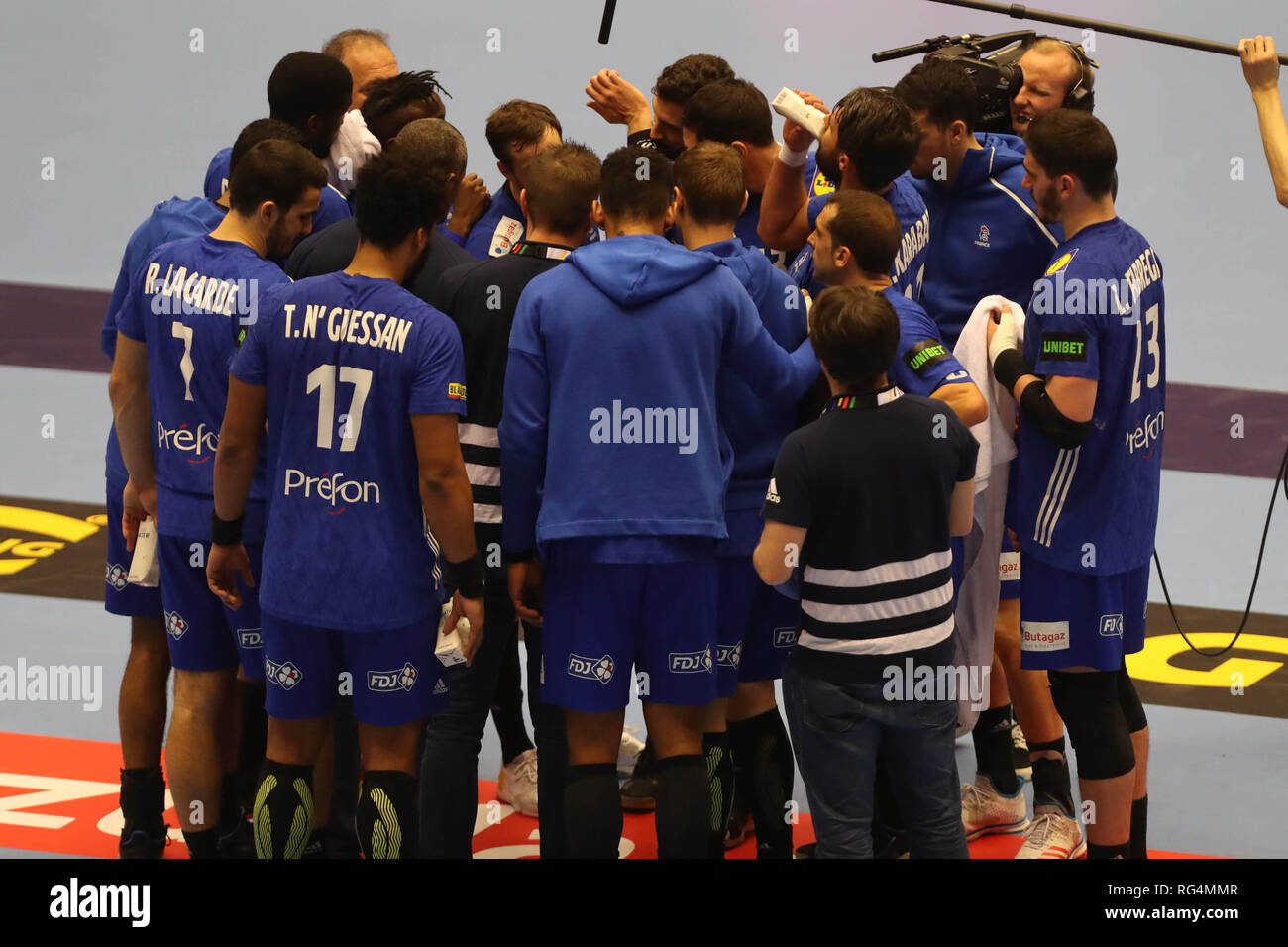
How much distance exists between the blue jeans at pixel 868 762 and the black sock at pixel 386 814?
3.28 feet

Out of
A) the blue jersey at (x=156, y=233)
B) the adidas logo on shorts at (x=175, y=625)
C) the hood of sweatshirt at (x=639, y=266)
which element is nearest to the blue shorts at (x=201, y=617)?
the adidas logo on shorts at (x=175, y=625)

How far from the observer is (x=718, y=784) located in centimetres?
422

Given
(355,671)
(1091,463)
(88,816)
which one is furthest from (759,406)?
(88,816)

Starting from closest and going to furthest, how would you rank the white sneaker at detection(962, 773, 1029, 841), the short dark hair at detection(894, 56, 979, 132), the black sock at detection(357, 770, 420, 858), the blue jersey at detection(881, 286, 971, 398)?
the black sock at detection(357, 770, 420, 858) → the blue jersey at detection(881, 286, 971, 398) → the short dark hair at detection(894, 56, 979, 132) → the white sneaker at detection(962, 773, 1029, 841)

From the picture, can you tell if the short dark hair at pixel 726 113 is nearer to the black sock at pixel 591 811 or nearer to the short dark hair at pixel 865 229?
the short dark hair at pixel 865 229

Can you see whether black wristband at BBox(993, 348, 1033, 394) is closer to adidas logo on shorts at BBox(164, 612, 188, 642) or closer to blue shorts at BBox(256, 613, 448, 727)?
blue shorts at BBox(256, 613, 448, 727)

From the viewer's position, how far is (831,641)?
371cm

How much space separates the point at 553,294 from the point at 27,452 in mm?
4764

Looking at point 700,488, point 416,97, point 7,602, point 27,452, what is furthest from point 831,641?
point 27,452

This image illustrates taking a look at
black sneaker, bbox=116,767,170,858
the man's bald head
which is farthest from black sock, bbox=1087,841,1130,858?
the man's bald head

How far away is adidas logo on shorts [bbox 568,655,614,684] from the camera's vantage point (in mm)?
3826

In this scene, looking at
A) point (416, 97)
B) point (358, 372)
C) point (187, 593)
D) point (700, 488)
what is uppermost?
point (416, 97)

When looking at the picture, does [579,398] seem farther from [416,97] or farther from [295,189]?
[416,97]

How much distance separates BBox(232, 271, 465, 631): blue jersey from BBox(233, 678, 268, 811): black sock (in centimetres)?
73
